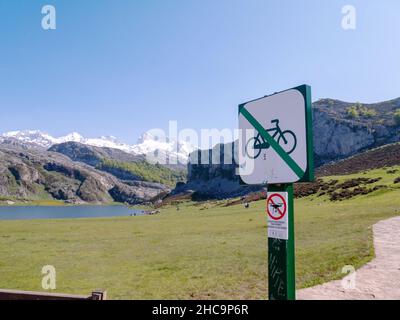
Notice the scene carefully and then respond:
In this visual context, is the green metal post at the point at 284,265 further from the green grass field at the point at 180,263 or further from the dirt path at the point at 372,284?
the green grass field at the point at 180,263

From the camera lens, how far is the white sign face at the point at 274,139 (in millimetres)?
6227

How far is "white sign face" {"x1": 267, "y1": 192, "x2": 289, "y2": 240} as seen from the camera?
652 cm

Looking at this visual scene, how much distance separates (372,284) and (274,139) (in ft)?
33.0

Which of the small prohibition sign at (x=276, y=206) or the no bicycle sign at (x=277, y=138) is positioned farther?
the small prohibition sign at (x=276, y=206)

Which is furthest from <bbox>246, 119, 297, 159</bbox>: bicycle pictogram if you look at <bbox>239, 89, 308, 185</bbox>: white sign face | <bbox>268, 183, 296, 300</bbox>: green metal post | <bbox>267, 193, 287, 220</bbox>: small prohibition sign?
<bbox>267, 193, 287, 220</bbox>: small prohibition sign

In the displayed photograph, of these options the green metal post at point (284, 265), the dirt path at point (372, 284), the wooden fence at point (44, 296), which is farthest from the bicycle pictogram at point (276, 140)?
the dirt path at point (372, 284)

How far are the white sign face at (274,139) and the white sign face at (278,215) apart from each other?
33 cm

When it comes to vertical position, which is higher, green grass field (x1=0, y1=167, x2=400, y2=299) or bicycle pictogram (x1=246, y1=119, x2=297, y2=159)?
bicycle pictogram (x1=246, y1=119, x2=297, y2=159)

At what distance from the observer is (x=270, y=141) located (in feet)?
21.9

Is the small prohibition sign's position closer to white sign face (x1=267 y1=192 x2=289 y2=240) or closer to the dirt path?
white sign face (x1=267 y1=192 x2=289 y2=240)

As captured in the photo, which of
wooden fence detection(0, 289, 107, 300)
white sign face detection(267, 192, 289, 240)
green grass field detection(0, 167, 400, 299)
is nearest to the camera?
wooden fence detection(0, 289, 107, 300)

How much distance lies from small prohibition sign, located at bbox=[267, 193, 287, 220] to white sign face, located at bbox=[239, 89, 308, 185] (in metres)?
0.33

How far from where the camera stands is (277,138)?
21.4ft

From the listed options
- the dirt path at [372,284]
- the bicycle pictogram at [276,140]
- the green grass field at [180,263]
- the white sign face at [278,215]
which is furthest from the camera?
the green grass field at [180,263]
